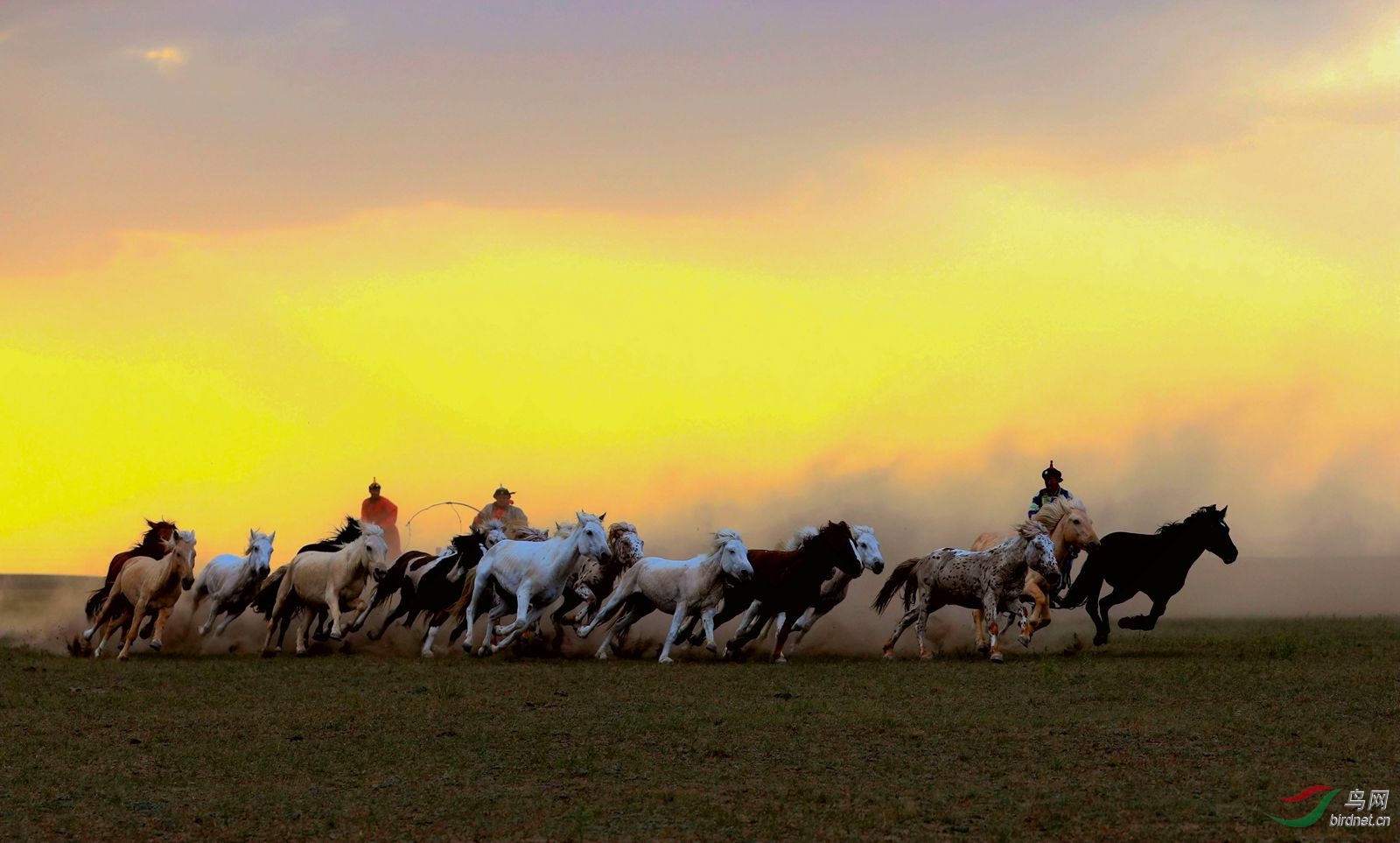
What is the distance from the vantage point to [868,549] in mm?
20234

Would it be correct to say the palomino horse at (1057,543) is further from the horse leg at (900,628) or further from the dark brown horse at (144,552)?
the dark brown horse at (144,552)

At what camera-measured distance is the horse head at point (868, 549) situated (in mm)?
20047

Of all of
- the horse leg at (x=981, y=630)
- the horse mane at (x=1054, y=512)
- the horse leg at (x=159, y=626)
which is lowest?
the horse leg at (x=159, y=626)

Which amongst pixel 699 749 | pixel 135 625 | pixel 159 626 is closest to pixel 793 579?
pixel 699 749

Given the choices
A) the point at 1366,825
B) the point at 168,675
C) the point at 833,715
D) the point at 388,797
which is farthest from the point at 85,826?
the point at 168,675

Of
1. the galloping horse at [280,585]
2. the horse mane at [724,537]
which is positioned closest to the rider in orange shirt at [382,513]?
the galloping horse at [280,585]

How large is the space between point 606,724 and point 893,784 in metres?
3.67

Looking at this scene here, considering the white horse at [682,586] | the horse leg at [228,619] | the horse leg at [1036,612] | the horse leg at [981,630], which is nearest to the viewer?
the white horse at [682,586]

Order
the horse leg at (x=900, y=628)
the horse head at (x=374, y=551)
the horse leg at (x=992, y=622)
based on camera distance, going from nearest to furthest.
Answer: the horse leg at (x=992, y=622) < the horse leg at (x=900, y=628) < the horse head at (x=374, y=551)

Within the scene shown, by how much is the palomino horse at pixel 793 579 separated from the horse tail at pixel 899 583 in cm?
171

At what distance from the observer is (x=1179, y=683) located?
16344 mm

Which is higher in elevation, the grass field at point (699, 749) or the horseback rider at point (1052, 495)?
the horseback rider at point (1052, 495)

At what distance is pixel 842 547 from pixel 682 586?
222cm

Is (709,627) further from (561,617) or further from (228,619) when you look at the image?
(228,619)
